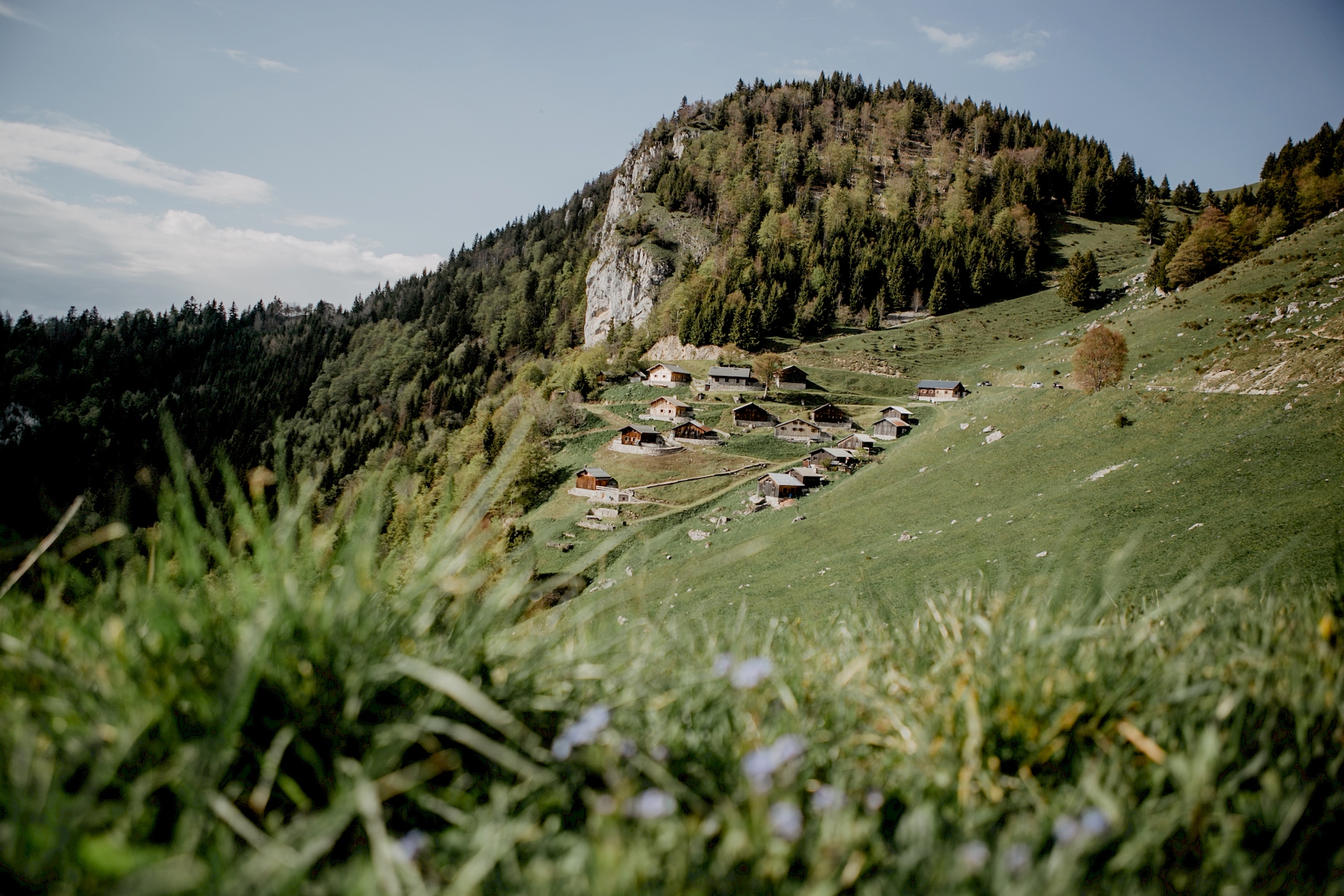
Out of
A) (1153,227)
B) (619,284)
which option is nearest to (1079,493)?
(1153,227)

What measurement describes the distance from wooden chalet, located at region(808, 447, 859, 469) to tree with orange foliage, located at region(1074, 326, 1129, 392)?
70.3ft

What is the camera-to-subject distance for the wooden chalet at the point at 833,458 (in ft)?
214

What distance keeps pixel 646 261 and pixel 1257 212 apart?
4707 inches

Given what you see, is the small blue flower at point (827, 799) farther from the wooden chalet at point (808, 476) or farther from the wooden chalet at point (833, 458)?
the wooden chalet at point (833, 458)

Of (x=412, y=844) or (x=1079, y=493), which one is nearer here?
(x=412, y=844)

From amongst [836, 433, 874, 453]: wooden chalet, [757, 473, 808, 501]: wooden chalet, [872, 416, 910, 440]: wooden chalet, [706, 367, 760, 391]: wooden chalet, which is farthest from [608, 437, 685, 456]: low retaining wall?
[706, 367, 760, 391]: wooden chalet

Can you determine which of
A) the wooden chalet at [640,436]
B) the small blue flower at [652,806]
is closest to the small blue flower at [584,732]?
the small blue flower at [652,806]

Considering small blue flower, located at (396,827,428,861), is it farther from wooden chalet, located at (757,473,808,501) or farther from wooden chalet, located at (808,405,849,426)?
wooden chalet, located at (808,405,849,426)

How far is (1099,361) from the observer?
5419 centimetres

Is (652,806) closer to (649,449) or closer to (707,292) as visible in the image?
(649,449)

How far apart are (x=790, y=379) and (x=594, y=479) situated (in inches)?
1636

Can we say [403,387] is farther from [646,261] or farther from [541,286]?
[646,261]

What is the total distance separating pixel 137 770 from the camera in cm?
162

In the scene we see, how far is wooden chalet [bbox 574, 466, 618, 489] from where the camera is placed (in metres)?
67.2
